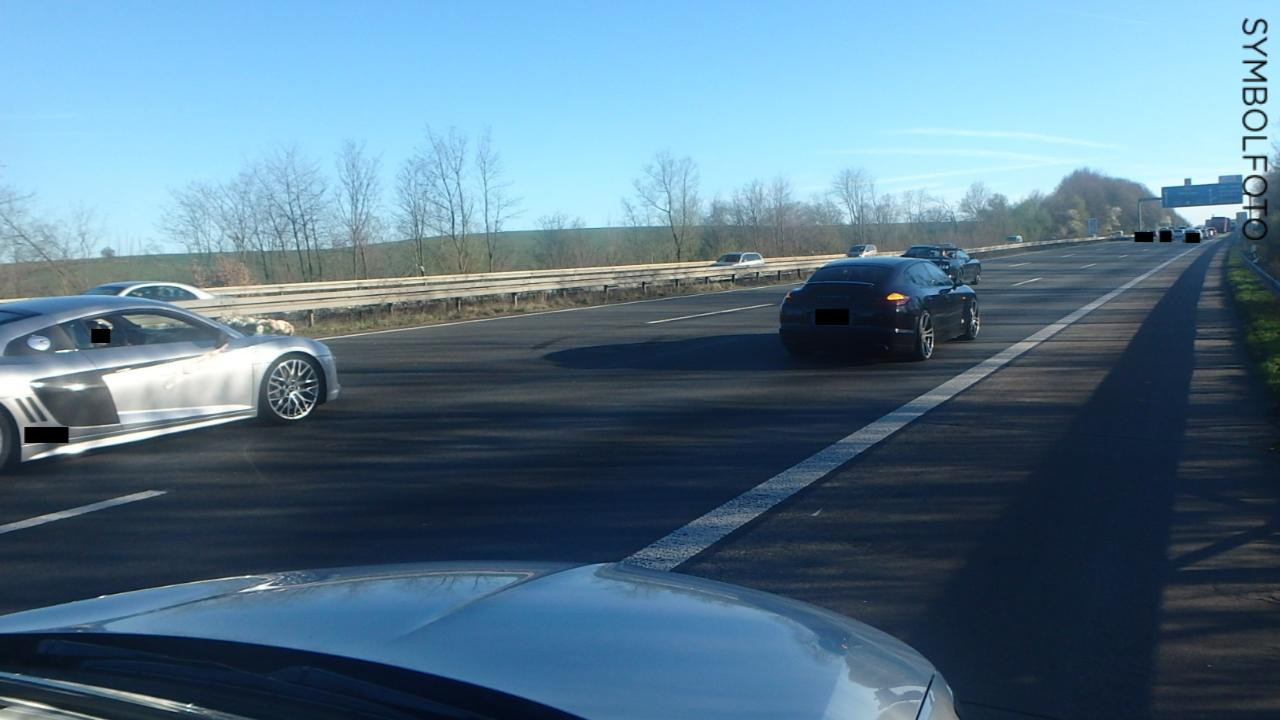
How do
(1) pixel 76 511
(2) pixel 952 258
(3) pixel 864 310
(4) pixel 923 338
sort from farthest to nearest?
1. (2) pixel 952 258
2. (4) pixel 923 338
3. (3) pixel 864 310
4. (1) pixel 76 511

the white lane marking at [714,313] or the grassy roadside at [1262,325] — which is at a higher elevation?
the white lane marking at [714,313]

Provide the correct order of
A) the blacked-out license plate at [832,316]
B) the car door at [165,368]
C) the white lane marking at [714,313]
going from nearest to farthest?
the car door at [165,368] → the blacked-out license plate at [832,316] → the white lane marking at [714,313]

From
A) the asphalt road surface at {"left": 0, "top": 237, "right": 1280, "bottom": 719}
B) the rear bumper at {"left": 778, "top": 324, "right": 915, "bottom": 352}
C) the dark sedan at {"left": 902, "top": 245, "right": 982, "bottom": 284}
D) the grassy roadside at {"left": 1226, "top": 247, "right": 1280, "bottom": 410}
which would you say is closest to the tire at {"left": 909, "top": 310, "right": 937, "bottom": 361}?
the rear bumper at {"left": 778, "top": 324, "right": 915, "bottom": 352}

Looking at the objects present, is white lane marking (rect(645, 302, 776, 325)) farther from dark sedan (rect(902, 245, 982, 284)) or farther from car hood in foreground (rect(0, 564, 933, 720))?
car hood in foreground (rect(0, 564, 933, 720))

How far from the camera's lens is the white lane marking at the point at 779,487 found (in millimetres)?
5871

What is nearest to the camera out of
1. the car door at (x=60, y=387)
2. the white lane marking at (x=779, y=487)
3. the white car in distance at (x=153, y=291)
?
the white lane marking at (x=779, y=487)

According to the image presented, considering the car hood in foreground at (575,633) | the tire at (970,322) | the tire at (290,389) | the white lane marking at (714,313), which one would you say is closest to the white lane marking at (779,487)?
the car hood in foreground at (575,633)

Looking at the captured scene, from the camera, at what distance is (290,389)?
33.8 ft

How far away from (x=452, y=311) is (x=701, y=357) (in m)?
12.6

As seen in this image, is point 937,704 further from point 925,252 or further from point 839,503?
point 925,252

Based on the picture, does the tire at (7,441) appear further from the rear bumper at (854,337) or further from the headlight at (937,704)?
the rear bumper at (854,337)

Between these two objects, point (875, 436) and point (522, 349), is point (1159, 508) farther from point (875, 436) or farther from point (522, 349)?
point (522, 349)

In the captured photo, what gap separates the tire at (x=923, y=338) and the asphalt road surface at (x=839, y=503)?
630mm

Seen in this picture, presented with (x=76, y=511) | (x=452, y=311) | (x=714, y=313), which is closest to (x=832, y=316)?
(x=76, y=511)
